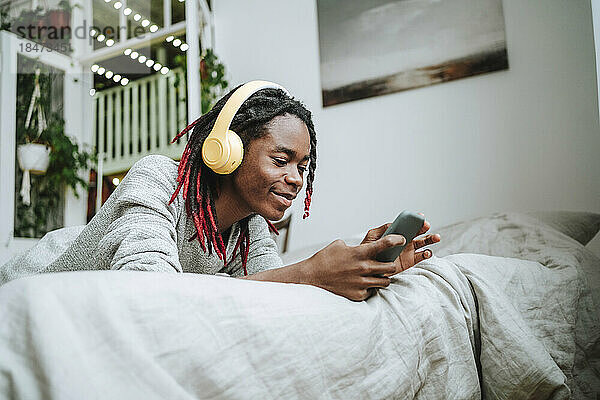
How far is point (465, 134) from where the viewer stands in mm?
2303

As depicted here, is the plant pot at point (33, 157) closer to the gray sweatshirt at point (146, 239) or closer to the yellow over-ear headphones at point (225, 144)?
the gray sweatshirt at point (146, 239)

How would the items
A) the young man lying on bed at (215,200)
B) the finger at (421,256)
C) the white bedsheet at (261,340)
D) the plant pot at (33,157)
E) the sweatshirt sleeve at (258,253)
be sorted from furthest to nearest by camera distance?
the plant pot at (33,157) → the sweatshirt sleeve at (258,253) → the finger at (421,256) → the young man lying on bed at (215,200) → the white bedsheet at (261,340)

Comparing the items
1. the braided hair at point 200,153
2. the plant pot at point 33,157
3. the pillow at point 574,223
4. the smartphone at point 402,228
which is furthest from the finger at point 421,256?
the plant pot at point 33,157

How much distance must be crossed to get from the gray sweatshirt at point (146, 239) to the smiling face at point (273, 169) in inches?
5.5

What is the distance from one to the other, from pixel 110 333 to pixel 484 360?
1.94 feet

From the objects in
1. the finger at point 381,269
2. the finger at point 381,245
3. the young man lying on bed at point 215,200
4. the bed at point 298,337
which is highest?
the young man lying on bed at point 215,200

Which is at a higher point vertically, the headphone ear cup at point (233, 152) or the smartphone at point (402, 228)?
the headphone ear cup at point (233, 152)

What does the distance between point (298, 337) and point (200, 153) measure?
0.62 meters

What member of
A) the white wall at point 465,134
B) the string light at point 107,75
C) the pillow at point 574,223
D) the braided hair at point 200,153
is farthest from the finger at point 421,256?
the string light at point 107,75

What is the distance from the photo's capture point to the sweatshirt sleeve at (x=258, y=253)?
4.10ft

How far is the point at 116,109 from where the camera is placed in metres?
3.34

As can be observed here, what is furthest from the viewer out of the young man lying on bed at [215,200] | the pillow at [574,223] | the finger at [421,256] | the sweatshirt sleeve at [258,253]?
the pillow at [574,223]

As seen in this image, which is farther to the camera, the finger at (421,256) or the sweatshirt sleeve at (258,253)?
the sweatshirt sleeve at (258,253)

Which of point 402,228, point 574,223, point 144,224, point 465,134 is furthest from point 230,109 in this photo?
point 465,134
